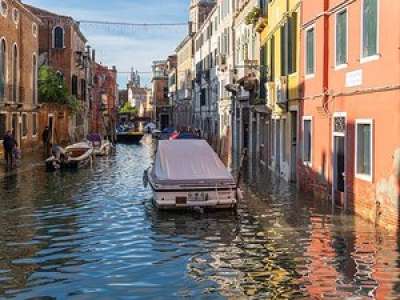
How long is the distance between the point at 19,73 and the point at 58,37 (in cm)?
1772

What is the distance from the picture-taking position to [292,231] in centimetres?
1213

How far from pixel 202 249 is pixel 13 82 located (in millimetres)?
26622

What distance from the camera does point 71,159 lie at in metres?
26.3

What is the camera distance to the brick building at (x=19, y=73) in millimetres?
32688

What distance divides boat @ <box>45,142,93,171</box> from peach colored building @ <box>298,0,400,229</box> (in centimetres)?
1057

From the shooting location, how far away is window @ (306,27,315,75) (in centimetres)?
1711

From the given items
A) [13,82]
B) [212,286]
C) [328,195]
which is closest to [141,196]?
[328,195]

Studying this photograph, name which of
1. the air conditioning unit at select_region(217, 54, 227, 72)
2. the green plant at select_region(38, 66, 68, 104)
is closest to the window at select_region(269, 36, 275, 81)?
the air conditioning unit at select_region(217, 54, 227, 72)

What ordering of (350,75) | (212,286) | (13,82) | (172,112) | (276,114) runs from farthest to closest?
(172,112)
(13,82)
(276,114)
(350,75)
(212,286)

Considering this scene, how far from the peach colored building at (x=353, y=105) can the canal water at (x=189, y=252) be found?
2.08 feet

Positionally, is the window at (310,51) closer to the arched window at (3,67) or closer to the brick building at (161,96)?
the arched window at (3,67)

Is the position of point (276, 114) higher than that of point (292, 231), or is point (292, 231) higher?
point (276, 114)

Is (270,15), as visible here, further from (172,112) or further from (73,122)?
(172,112)

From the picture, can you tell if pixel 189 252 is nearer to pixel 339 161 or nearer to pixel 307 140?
pixel 339 161
